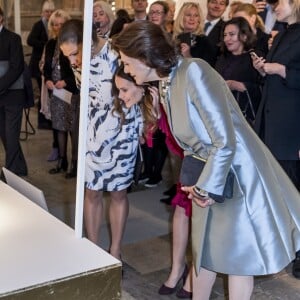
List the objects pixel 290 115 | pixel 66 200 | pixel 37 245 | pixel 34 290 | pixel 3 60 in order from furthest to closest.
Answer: pixel 3 60, pixel 66 200, pixel 290 115, pixel 37 245, pixel 34 290

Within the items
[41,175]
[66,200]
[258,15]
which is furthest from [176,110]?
[41,175]

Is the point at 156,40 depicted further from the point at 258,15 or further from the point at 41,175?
the point at 41,175

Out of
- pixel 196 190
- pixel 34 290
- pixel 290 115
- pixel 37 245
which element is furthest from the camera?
pixel 290 115

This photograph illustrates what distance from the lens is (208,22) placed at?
14.1 feet

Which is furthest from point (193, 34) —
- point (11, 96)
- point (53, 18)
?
point (11, 96)

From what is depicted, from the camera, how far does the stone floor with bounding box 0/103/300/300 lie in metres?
2.69

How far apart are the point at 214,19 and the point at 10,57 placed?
148 cm

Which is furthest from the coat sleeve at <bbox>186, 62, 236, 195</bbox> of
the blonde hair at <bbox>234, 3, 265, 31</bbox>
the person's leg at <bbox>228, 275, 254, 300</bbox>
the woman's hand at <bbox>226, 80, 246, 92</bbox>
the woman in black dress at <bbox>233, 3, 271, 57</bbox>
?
the blonde hair at <bbox>234, 3, 265, 31</bbox>

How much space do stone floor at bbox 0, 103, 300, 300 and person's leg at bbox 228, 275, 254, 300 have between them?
58 cm

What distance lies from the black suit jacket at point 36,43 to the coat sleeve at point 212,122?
3131mm

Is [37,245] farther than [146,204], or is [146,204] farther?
[146,204]

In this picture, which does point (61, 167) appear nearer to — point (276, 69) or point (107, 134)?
point (107, 134)

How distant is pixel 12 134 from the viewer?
4293 millimetres

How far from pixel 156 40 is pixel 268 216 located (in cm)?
66
